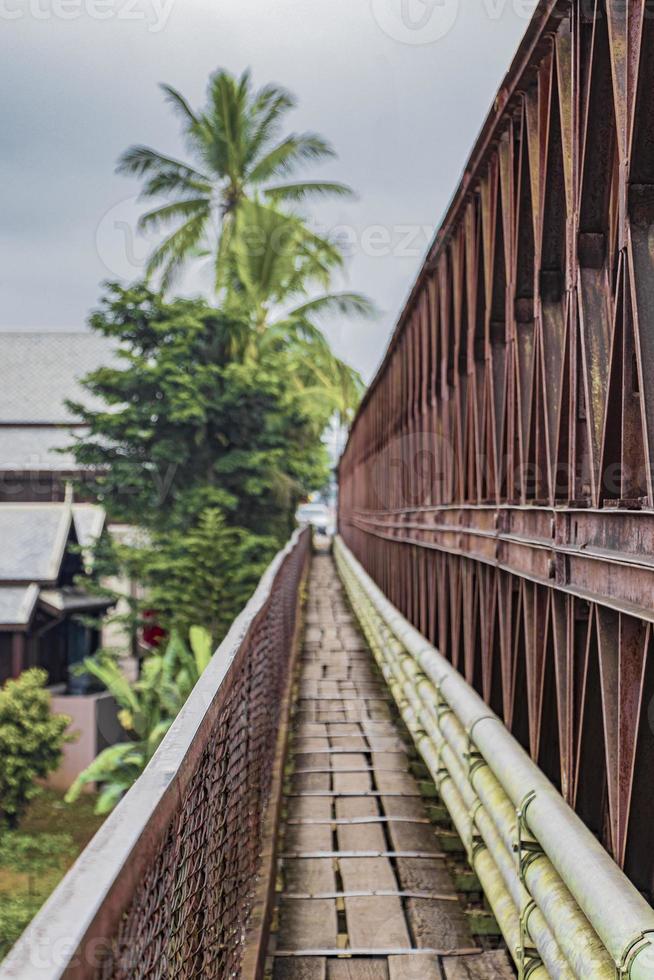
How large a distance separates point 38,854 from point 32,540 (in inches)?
407

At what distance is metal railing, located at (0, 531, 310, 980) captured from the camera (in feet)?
3.99

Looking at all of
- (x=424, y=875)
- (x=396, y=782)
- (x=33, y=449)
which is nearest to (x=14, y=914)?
(x=396, y=782)

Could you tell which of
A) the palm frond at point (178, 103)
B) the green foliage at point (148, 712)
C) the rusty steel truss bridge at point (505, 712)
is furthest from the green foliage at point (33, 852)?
the palm frond at point (178, 103)

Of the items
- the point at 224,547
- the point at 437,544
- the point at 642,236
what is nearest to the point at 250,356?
the point at 224,547

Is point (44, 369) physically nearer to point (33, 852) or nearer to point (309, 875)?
point (33, 852)

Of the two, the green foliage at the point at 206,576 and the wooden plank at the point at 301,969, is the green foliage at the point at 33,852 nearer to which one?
the green foliage at the point at 206,576

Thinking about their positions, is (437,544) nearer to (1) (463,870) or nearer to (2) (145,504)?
(1) (463,870)

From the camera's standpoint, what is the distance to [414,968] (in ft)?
12.4

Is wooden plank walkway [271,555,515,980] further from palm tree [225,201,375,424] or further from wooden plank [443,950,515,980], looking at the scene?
palm tree [225,201,375,424]

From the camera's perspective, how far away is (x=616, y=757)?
2.84m

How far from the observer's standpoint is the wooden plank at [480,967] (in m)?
3.67

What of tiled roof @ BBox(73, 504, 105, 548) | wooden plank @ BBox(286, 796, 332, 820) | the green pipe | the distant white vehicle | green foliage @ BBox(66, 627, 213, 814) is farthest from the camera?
the distant white vehicle

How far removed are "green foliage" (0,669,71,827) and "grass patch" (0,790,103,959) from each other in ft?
2.32

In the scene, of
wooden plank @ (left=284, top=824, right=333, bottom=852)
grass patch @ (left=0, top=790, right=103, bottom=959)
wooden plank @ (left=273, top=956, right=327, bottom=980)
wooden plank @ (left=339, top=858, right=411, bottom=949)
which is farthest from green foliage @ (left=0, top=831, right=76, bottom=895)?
wooden plank @ (left=273, top=956, right=327, bottom=980)
